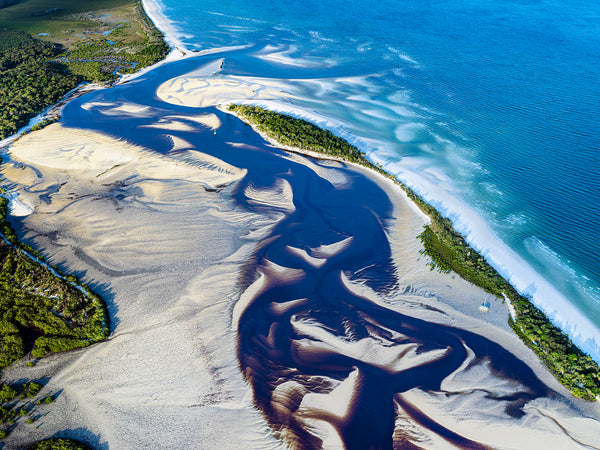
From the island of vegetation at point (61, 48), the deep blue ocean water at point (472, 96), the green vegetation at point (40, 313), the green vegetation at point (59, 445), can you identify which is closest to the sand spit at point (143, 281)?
the green vegetation at point (59, 445)

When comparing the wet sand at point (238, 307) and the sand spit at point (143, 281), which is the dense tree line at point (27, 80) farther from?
the wet sand at point (238, 307)

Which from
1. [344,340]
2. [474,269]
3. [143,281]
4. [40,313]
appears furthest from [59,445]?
[474,269]

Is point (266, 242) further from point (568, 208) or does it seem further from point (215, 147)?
point (568, 208)

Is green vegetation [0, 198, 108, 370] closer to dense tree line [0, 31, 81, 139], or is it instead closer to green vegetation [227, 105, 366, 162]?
dense tree line [0, 31, 81, 139]

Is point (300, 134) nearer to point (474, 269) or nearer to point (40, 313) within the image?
point (474, 269)

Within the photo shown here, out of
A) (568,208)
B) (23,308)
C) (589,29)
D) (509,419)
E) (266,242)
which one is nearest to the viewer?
(509,419)

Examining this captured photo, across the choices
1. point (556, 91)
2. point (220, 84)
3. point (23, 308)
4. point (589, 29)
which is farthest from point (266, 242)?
point (589, 29)
